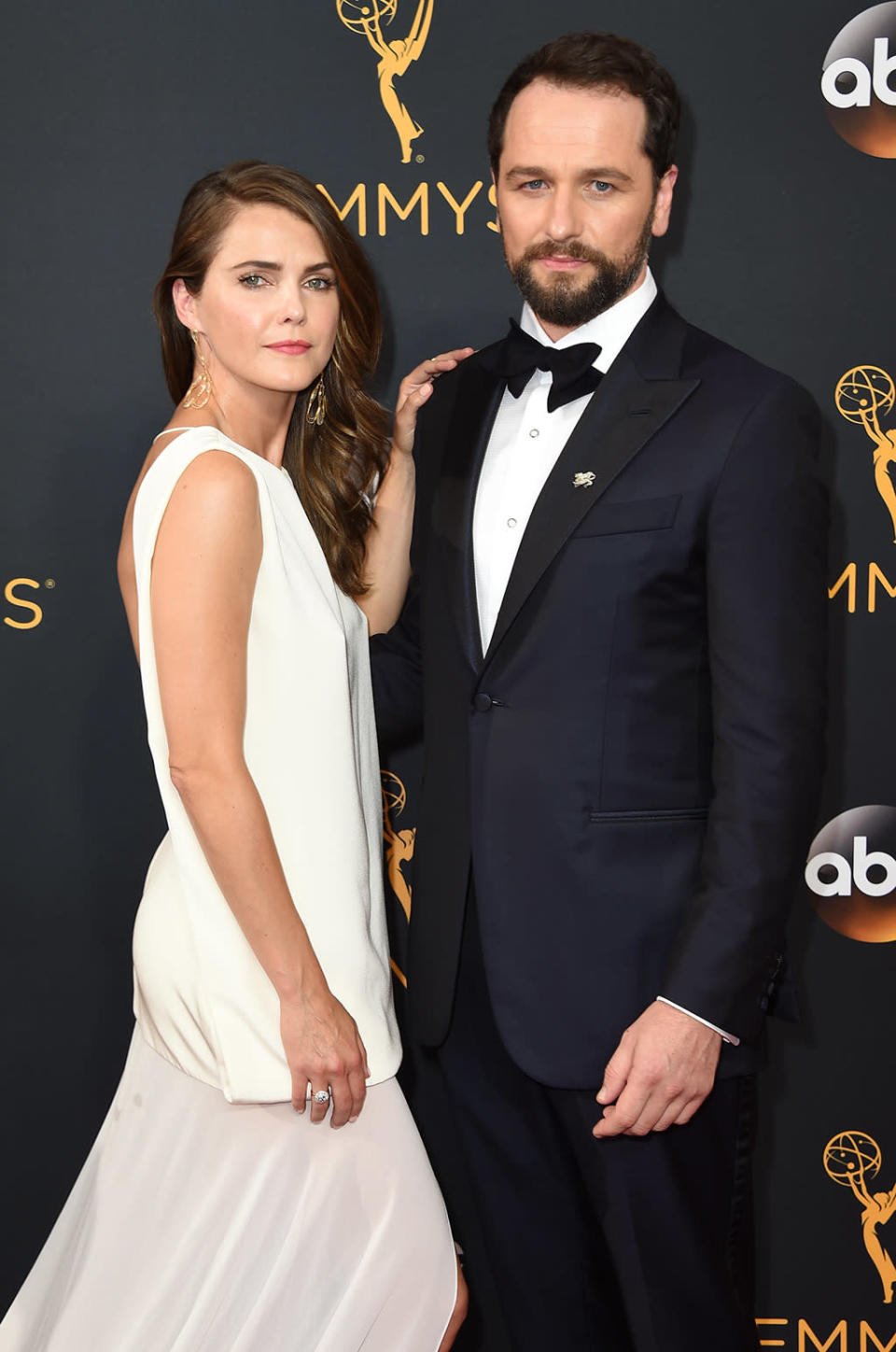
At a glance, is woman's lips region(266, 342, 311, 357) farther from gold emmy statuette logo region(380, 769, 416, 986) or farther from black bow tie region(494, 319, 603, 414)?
gold emmy statuette logo region(380, 769, 416, 986)

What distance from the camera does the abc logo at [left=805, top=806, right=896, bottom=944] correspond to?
2514 mm

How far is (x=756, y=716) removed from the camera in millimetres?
1622

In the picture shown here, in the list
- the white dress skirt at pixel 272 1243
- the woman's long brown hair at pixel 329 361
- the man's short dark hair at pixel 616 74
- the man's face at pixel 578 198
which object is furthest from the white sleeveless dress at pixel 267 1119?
the man's short dark hair at pixel 616 74

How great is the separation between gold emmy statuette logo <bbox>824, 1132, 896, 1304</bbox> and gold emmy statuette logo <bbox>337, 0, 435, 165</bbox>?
2115 millimetres

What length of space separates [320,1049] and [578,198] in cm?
121

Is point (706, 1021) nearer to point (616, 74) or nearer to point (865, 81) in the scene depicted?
point (616, 74)

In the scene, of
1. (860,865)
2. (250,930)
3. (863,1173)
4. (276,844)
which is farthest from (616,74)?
(863,1173)

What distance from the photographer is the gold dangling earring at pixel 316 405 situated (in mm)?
2084

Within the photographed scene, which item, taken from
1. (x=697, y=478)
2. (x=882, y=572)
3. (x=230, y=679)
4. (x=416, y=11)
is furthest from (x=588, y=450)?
(x=416, y=11)

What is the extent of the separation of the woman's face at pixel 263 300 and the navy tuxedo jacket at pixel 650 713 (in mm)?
375

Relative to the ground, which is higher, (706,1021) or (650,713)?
(650,713)

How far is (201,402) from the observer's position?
75.6 inches

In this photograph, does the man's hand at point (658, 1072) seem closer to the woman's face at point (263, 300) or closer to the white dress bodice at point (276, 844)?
the white dress bodice at point (276, 844)

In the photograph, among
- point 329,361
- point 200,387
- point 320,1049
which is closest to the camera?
point 320,1049
